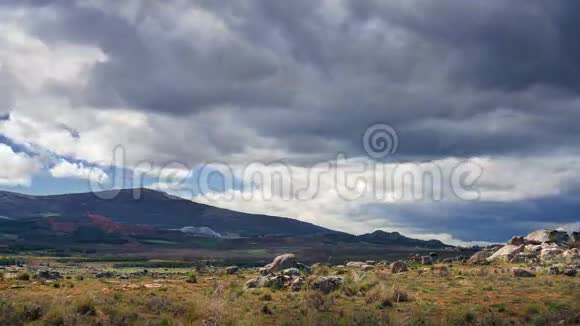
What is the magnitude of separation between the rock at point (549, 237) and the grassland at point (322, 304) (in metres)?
37.3

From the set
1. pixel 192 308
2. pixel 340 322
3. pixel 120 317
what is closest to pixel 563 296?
pixel 340 322

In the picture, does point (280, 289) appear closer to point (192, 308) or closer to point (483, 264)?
point (192, 308)

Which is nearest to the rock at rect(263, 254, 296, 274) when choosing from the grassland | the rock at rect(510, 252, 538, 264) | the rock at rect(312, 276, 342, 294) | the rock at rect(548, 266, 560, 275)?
the grassland

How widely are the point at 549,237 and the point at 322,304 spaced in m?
61.2

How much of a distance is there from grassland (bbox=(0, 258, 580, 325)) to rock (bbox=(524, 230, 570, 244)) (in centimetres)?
3732

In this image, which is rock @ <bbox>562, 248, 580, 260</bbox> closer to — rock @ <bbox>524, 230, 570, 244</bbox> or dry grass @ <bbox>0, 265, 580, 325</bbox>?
rock @ <bbox>524, 230, 570, 244</bbox>

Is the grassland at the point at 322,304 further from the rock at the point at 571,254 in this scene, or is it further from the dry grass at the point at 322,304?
the rock at the point at 571,254

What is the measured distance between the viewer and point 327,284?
3650 centimetres

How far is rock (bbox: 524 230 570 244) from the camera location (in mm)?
77531

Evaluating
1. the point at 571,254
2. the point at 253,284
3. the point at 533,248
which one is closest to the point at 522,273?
the point at 571,254

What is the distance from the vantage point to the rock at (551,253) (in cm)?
6297

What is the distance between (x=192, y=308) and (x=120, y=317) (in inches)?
128

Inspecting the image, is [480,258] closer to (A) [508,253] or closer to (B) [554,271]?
(A) [508,253]

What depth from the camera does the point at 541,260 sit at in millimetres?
60844
